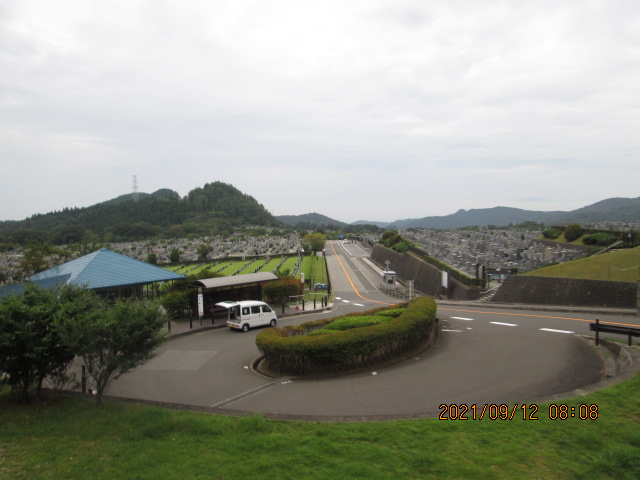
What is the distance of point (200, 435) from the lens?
5.85 meters

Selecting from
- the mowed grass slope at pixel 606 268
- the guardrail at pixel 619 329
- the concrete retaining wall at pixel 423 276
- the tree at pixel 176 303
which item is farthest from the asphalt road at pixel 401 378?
the concrete retaining wall at pixel 423 276

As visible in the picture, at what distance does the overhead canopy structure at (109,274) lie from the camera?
18.2 metres

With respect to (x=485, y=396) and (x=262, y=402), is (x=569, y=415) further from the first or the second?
(x=262, y=402)

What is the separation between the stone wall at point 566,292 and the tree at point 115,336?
66.2 ft

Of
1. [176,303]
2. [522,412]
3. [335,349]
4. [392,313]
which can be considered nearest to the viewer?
[522,412]

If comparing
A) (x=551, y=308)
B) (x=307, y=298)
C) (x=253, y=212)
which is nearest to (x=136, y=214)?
(x=253, y=212)

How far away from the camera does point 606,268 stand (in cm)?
2105

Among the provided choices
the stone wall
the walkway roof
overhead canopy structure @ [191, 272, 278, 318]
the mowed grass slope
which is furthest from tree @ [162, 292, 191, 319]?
the mowed grass slope

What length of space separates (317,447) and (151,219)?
562ft

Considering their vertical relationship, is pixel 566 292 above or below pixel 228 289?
below

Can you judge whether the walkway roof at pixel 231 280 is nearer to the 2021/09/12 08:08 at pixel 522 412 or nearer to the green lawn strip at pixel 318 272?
the 2021/09/12 08:08 at pixel 522 412

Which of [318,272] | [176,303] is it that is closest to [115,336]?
[176,303]

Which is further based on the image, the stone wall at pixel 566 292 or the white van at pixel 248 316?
the stone wall at pixel 566 292

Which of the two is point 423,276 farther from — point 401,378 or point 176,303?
point 401,378
